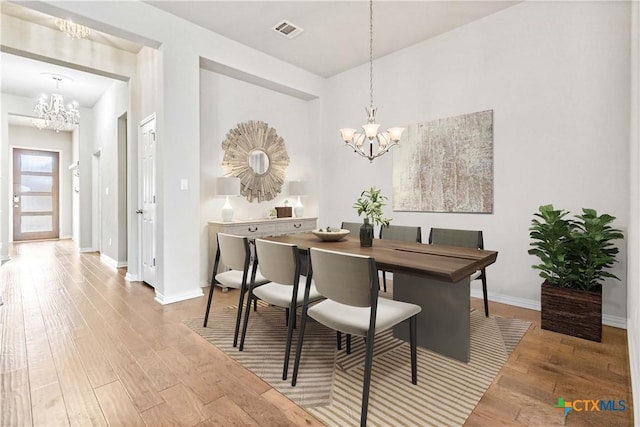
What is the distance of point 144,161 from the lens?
405cm

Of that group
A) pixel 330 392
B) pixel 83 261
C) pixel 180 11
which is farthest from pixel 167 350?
pixel 83 261

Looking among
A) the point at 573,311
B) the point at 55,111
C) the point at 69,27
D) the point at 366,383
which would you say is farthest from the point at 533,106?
the point at 55,111

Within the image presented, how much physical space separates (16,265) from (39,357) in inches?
168

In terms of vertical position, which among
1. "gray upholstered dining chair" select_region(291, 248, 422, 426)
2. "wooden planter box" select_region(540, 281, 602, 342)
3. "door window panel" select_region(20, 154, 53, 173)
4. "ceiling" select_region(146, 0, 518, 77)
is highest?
"ceiling" select_region(146, 0, 518, 77)

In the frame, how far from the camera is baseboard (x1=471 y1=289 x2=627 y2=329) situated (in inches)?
105

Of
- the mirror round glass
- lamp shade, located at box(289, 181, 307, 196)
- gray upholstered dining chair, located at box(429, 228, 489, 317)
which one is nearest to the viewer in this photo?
gray upholstered dining chair, located at box(429, 228, 489, 317)

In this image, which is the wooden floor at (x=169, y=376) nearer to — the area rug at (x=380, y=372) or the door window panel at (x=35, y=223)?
the area rug at (x=380, y=372)

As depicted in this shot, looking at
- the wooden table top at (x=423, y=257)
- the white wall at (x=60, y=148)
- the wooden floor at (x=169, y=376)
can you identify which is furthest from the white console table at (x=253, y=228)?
the white wall at (x=60, y=148)

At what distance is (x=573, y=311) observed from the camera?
2.49m

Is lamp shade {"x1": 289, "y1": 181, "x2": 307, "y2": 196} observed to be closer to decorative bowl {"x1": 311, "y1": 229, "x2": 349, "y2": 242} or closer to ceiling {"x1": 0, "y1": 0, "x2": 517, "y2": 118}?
ceiling {"x1": 0, "y1": 0, "x2": 517, "y2": 118}

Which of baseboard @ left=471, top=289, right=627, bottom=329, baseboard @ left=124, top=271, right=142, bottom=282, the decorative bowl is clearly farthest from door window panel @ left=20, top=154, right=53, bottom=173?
baseboard @ left=471, top=289, right=627, bottom=329

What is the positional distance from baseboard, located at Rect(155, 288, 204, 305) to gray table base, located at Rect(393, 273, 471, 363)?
2313 millimetres

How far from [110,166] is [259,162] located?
2.96 meters

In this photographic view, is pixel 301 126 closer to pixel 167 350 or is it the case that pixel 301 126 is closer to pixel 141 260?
pixel 141 260
